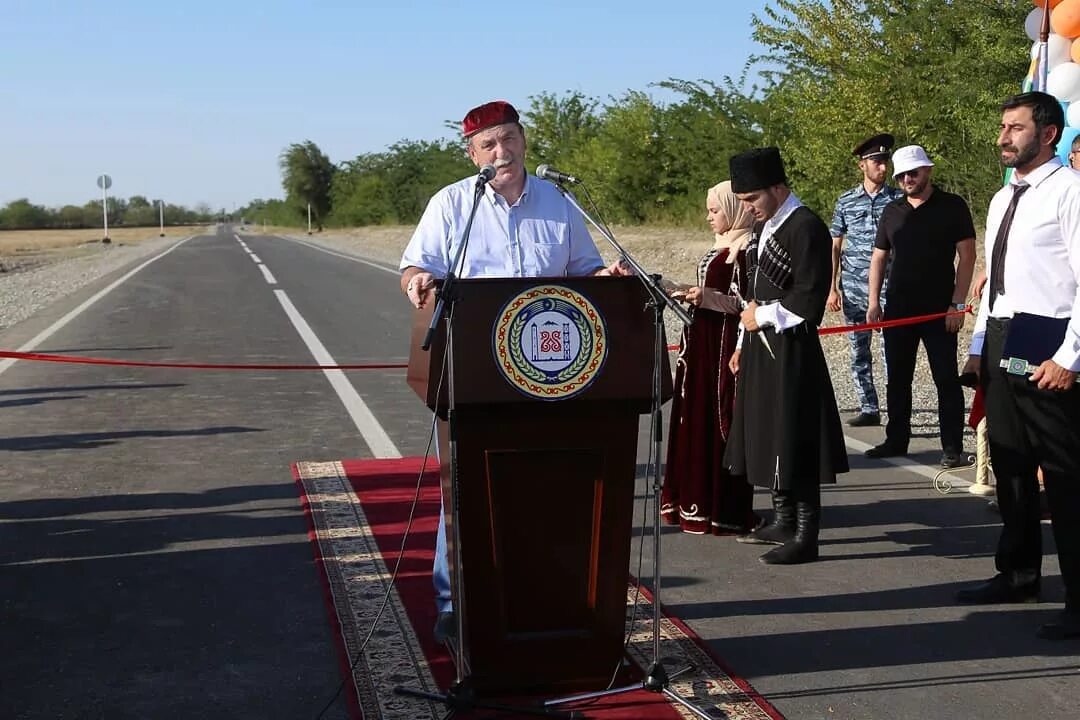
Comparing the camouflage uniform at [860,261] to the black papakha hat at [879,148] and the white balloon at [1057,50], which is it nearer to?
the black papakha hat at [879,148]

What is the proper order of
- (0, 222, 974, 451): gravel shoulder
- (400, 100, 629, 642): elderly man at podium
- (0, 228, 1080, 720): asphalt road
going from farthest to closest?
(0, 222, 974, 451): gravel shoulder
(400, 100, 629, 642): elderly man at podium
(0, 228, 1080, 720): asphalt road

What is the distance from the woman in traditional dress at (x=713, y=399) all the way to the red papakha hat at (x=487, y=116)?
7.20 feet

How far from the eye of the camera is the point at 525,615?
407cm

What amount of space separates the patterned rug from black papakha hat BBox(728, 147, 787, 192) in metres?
1.94

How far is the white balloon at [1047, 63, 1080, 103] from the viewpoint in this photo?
27.6 feet

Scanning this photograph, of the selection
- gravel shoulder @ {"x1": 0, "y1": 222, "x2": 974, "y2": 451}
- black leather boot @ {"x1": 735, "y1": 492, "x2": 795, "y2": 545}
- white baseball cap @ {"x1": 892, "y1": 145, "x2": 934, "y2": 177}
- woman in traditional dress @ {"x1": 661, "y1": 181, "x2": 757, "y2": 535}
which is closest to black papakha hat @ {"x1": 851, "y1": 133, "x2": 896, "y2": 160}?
white baseball cap @ {"x1": 892, "y1": 145, "x2": 934, "y2": 177}

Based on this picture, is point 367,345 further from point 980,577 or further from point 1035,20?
point 980,577

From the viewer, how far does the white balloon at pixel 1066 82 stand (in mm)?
8414

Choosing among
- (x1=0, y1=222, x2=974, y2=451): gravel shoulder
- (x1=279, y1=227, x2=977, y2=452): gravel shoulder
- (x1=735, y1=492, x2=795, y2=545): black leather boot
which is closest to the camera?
(x1=735, y1=492, x2=795, y2=545): black leather boot

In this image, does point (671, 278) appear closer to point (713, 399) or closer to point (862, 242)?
point (862, 242)

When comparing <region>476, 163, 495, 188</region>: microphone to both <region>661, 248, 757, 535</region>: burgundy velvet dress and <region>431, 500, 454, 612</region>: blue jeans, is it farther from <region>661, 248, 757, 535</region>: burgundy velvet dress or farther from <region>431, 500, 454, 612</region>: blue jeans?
<region>661, 248, 757, 535</region>: burgundy velvet dress

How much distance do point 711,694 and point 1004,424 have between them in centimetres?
189

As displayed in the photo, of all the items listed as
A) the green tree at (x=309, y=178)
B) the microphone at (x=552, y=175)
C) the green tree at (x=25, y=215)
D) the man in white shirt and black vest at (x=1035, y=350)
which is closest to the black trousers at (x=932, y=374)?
the man in white shirt and black vest at (x=1035, y=350)

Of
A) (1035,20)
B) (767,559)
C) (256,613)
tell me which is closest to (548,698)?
(256,613)
